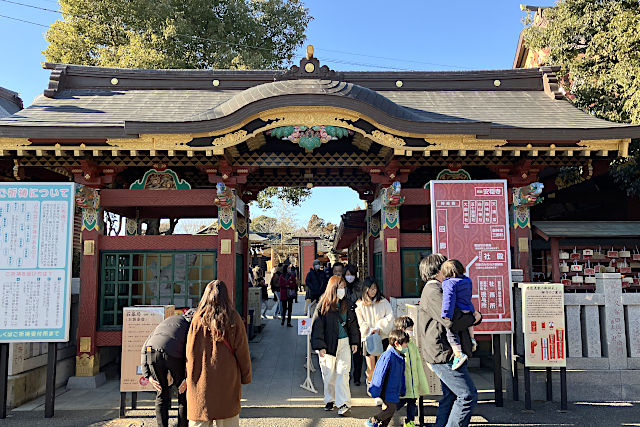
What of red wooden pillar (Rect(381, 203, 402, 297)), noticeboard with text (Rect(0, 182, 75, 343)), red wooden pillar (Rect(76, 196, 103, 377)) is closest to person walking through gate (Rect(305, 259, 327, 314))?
red wooden pillar (Rect(381, 203, 402, 297))

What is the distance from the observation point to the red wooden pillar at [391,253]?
7.46 meters

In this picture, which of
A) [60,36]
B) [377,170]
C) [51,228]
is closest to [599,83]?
[377,170]

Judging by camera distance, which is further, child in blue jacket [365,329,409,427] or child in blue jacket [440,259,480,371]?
child in blue jacket [365,329,409,427]

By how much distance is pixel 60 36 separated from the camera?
15.0 metres

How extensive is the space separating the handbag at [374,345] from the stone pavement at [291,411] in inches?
29.2

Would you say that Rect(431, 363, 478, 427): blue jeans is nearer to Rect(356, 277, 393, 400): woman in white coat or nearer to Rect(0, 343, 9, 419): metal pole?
Rect(356, 277, 393, 400): woman in white coat

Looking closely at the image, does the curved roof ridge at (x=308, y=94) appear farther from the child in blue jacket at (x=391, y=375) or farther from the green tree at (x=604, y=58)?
the green tree at (x=604, y=58)

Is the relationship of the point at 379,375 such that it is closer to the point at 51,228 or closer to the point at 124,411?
the point at 124,411

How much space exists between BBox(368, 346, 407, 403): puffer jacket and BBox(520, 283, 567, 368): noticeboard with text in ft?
6.98

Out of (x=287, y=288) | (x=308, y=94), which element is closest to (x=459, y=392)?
(x=308, y=94)

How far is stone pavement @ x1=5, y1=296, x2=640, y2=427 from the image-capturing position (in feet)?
17.3

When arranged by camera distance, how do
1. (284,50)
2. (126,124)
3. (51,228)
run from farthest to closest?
1. (284,50)
2. (126,124)
3. (51,228)

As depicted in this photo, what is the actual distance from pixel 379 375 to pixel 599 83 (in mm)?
8622

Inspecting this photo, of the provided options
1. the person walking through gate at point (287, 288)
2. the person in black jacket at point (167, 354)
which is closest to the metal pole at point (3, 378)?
the person in black jacket at point (167, 354)
